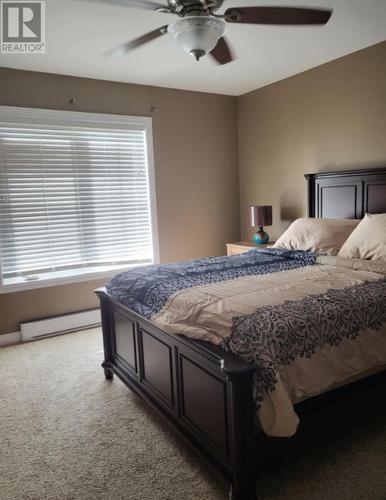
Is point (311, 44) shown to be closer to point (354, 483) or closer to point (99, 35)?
point (99, 35)

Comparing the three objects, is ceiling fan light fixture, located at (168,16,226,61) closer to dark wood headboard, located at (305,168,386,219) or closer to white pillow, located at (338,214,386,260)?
white pillow, located at (338,214,386,260)

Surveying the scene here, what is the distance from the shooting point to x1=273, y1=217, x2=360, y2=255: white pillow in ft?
10.3

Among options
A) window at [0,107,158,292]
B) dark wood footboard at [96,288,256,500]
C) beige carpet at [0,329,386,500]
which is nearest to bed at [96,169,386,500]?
dark wood footboard at [96,288,256,500]

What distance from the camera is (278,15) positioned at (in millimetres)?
2162

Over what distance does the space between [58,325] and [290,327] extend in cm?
294

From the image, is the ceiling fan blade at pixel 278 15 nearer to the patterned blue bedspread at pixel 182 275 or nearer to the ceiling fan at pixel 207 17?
the ceiling fan at pixel 207 17

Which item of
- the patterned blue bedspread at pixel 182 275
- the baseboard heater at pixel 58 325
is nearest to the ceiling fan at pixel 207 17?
the patterned blue bedspread at pixel 182 275

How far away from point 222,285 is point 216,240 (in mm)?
2787

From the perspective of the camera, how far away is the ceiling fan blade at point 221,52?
2549mm

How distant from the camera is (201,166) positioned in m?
4.80

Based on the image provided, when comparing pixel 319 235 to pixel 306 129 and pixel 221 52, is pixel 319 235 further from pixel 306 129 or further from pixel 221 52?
pixel 221 52

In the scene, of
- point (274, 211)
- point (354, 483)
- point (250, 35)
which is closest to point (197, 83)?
point (250, 35)

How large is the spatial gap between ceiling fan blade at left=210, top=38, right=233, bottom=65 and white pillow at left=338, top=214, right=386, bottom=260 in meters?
A: 1.60

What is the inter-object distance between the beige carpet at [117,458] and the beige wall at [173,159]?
4.31 feet
